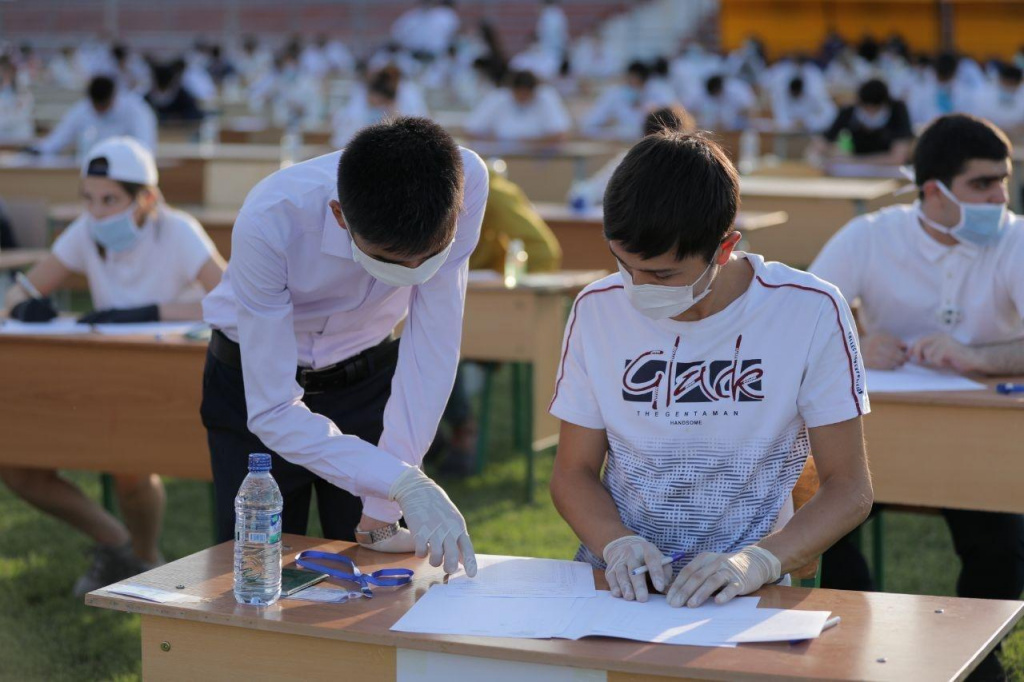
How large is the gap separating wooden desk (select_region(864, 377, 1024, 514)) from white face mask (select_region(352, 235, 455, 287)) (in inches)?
49.4

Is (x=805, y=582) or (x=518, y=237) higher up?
(x=518, y=237)

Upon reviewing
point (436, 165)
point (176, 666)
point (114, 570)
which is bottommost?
point (114, 570)

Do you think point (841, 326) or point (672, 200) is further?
point (841, 326)

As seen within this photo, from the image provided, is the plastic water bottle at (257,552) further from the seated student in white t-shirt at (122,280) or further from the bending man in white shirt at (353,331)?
the seated student in white t-shirt at (122,280)

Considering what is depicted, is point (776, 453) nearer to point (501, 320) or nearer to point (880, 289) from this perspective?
point (880, 289)

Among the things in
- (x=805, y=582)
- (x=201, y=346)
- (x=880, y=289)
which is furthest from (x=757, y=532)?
(x=201, y=346)

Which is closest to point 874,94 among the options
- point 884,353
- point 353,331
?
point 884,353

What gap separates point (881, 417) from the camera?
2998mm

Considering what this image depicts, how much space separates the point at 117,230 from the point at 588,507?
2303 mm

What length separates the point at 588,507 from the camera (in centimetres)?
212

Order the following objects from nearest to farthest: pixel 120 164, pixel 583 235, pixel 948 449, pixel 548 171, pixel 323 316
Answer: pixel 323 316, pixel 948 449, pixel 120 164, pixel 583 235, pixel 548 171

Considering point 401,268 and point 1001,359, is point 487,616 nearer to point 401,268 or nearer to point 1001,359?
point 401,268

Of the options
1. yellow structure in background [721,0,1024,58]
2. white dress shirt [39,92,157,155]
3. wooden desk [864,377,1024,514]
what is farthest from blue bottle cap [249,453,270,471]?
yellow structure in background [721,0,1024,58]

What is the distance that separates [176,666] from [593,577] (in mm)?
620
